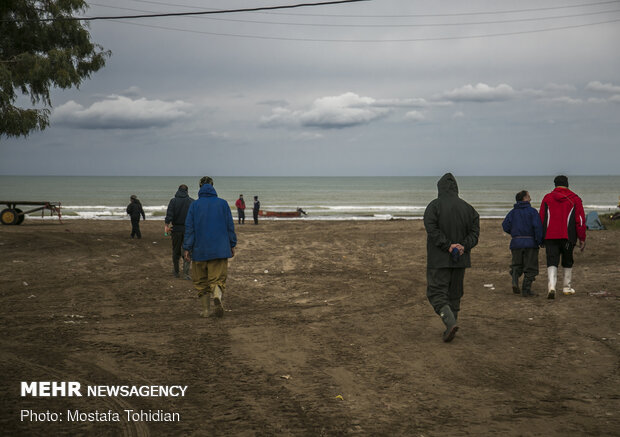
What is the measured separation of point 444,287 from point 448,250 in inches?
18.5

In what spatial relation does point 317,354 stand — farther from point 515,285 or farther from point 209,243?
point 515,285

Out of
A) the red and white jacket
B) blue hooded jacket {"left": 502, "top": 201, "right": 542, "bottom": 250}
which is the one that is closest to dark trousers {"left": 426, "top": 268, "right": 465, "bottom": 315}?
the red and white jacket

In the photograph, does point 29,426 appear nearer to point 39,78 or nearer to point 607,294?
point 607,294

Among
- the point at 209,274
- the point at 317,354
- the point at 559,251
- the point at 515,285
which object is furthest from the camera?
the point at 515,285

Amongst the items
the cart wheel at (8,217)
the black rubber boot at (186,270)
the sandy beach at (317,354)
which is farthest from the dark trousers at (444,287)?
the cart wheel at (8,217)

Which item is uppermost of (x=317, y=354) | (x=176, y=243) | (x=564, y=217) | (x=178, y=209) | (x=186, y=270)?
(x=178, y=209)

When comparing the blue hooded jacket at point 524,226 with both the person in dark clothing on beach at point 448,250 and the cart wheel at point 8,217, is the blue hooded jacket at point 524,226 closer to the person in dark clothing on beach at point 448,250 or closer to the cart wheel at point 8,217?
the person in dark clothing on beach at point 448,250

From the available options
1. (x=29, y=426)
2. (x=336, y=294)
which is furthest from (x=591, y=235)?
(x=29, y=426)

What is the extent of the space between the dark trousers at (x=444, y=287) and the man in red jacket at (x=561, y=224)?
3.03 meters

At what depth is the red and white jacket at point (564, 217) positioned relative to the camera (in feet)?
29.4

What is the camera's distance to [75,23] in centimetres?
1741

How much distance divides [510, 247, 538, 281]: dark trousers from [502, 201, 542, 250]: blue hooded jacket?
106mm

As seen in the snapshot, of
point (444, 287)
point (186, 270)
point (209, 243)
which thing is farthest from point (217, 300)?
point (186, 270)

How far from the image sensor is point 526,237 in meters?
9.72
